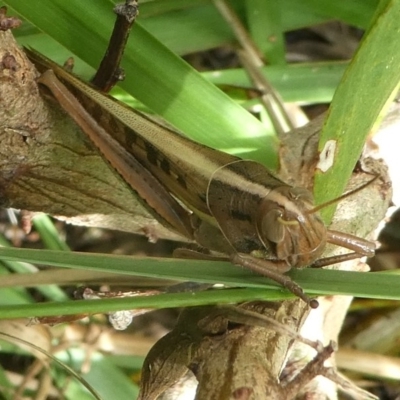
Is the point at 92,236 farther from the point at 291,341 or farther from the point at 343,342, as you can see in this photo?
the point at 291,341

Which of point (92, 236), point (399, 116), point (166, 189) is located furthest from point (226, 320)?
point (92, 236)

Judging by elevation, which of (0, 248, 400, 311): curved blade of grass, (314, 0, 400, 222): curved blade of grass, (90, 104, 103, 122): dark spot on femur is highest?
(90, 104, 103, 122): dark spot on femur

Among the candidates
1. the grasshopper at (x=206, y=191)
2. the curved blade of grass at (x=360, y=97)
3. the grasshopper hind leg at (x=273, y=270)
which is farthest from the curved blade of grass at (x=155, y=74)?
the grasshopper hind leg at (x=273, y=270)

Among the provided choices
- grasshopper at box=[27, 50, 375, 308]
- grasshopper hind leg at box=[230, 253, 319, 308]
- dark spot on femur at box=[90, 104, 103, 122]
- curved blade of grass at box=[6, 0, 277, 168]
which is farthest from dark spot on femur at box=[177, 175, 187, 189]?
grasshopper hind leg at box=[230, 253, 319, 308]

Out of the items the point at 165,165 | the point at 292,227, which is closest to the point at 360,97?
the point at 292,227

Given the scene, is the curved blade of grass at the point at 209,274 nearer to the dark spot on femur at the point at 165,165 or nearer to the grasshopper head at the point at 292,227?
the grasshopper head at the point at 292,227

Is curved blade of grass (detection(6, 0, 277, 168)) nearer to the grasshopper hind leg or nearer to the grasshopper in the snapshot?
the grasshopper
